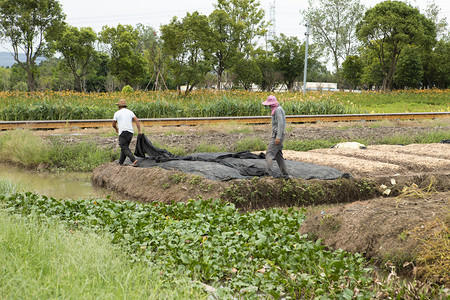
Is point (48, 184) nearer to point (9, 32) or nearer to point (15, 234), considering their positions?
point (15, 234)

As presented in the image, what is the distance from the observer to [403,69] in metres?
45.9

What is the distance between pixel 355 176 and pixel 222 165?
9.23ft

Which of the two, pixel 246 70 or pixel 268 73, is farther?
pixel 268 73

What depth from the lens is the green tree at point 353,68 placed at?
176ft

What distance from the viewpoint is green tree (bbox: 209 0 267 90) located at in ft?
135

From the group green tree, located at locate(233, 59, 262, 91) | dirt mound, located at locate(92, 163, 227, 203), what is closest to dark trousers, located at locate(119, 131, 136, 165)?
dirt mound, located at locate(92, 163, 227, 203)

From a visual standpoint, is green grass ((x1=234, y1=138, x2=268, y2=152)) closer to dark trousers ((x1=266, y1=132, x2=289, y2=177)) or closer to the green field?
dark trousers ((x1=266, y1=132, x2=289, y2=177))

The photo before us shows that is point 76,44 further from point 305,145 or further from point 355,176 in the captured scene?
point 355,176

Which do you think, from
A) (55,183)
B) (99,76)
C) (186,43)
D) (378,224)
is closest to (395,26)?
(186,43)

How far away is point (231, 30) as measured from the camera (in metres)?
42.7

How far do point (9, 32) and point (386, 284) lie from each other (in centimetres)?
3613

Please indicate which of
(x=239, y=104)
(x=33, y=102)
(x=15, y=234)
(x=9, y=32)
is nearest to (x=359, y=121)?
(x=239, y=104)

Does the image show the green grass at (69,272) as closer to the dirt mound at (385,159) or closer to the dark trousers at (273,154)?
the dark trousers at (273,154)

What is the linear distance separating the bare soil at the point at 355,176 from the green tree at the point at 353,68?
35.0 meters
